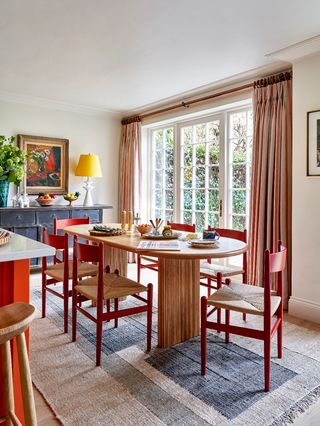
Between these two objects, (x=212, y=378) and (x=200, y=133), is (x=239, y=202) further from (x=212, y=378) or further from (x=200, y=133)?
(x=212, y=378)

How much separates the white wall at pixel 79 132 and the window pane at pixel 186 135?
1.29 meters

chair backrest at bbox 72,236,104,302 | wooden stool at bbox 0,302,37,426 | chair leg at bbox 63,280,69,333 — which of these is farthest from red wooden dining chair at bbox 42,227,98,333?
wooden stool at bbox 0,302,37,426

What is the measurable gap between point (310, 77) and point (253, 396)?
2605 mm

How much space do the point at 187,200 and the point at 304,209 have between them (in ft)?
6.53

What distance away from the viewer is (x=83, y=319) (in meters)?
3.00

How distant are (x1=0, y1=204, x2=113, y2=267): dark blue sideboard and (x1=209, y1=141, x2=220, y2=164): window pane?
1897 mm

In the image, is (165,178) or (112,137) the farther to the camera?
(112,137)

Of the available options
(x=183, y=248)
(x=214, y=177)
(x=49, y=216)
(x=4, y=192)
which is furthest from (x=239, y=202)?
(x=4, y=192)

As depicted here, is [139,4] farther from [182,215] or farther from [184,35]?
[182,215]

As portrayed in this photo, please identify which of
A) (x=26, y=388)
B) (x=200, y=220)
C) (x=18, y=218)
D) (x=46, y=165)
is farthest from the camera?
(x=46, y=165)

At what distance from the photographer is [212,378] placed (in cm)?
207

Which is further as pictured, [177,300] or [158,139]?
[158,139]

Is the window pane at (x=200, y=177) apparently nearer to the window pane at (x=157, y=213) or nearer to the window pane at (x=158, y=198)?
the window pane at (x=158, y=198)

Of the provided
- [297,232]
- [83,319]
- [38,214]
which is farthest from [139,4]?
[38,214]
